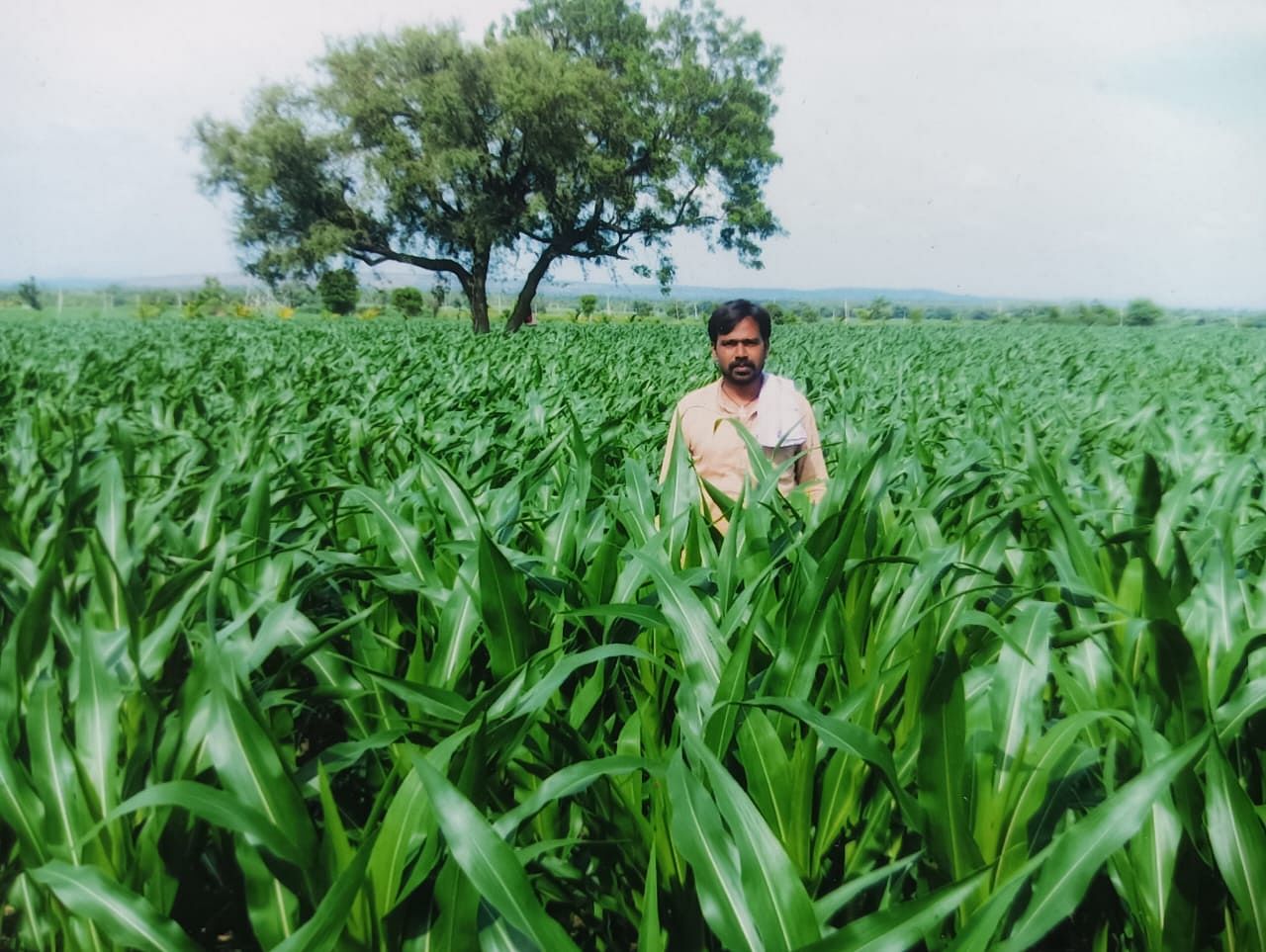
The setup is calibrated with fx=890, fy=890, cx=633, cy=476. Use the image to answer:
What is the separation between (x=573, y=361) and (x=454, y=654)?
9.35m

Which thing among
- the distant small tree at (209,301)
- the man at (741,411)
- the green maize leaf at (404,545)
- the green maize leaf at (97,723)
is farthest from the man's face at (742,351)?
the distant small tree at (209,301)

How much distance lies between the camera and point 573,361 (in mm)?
10680

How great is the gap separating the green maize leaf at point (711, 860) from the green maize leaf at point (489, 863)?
0.15 meters

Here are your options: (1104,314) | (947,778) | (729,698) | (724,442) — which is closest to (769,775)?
(729,698)

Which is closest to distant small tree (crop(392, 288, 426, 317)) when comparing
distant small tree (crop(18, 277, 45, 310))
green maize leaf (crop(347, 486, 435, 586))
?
distant small tree (crop(18, 277, 45, 310))

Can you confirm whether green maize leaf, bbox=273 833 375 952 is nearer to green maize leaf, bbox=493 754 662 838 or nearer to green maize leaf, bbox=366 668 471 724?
green maize leaf, bbox=493 754 662 838

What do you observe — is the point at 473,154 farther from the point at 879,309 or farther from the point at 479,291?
the point at 879,309

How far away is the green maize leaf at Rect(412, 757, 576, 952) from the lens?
2.82 feet

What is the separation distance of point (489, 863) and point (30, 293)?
63.4m

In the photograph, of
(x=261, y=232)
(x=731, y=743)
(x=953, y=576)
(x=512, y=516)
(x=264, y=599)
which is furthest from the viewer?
(x=261, y=232)

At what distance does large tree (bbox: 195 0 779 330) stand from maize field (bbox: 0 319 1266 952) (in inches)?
1104

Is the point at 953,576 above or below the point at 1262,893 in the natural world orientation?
above

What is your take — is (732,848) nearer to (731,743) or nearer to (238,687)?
(731,743)

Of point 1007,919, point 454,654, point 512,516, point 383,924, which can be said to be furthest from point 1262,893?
point 512,516
